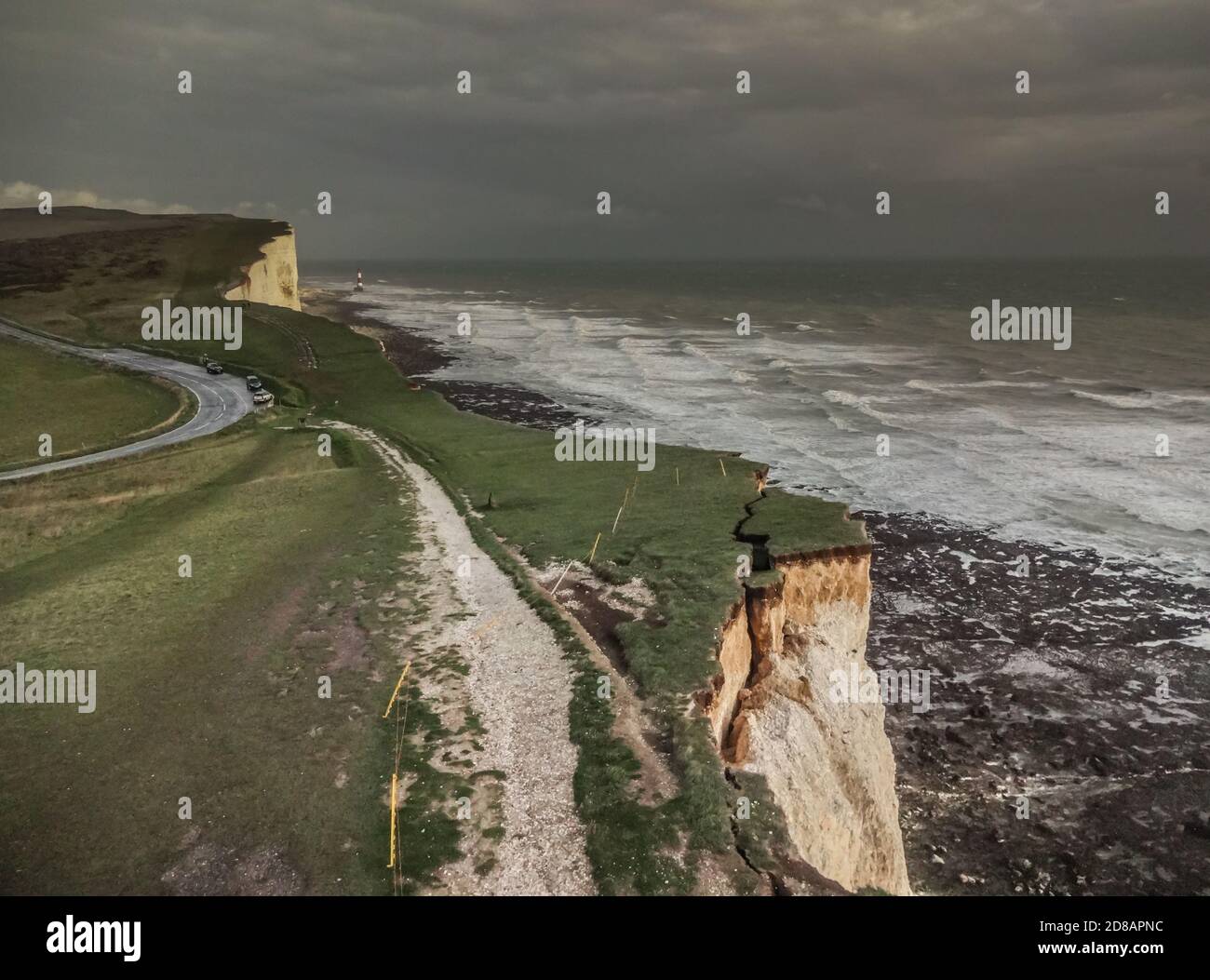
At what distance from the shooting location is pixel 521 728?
19578 millimetres

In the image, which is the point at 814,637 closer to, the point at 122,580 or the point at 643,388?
the point at 122,580

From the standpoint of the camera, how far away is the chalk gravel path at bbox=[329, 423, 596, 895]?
49.3 ft

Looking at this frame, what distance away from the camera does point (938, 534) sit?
152 ft

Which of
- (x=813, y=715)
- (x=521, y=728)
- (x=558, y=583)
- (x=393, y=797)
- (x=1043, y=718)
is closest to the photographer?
(x=393, y=797)

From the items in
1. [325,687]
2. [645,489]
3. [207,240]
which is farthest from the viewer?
[207,240]

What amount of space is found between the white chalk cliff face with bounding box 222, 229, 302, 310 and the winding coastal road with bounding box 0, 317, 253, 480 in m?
23.7

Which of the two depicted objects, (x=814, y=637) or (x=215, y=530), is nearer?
(x=814, y=637)

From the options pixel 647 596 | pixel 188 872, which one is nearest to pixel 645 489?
pixel 647 596

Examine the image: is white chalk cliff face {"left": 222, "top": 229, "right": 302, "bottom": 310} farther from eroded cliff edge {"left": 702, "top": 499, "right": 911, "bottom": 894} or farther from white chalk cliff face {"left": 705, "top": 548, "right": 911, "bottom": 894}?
white chalk cliff face {"left": 705, "top": 548, "right": 911, "bottom": 894}

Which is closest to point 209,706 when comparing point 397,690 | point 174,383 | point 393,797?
point 397,690

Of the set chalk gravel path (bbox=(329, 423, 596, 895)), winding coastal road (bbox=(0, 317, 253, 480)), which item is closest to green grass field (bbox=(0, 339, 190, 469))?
winding coastal road (bbox=(0, 317, 253, 480))

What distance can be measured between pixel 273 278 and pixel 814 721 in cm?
11900

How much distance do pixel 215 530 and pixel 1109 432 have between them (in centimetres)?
6760

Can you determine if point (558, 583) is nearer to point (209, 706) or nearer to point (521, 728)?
point (521, 728)
